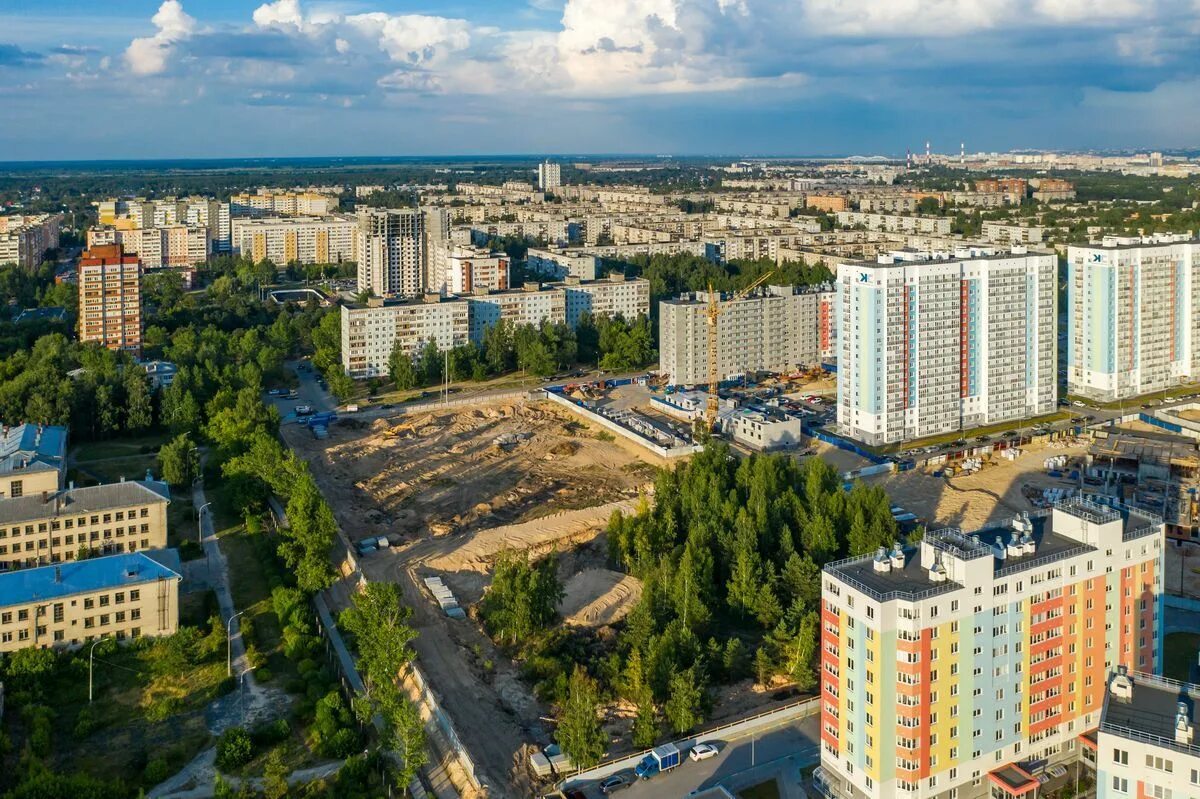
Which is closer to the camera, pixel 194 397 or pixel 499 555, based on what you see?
pixel 499 555

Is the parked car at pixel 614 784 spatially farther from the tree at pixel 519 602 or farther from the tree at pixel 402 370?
the tree at pixel 402 370

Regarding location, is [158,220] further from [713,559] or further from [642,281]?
[713,559]

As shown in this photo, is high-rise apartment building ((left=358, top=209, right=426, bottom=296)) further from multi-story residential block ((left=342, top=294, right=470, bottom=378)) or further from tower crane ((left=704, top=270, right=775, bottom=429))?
tower crane ((left=704, top=270, right=775, bottom=429))

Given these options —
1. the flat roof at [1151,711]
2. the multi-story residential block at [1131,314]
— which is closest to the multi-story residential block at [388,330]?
the multi-story residential block at [1131,314]

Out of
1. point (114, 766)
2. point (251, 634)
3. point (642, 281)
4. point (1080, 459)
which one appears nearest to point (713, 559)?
point (251, 634)

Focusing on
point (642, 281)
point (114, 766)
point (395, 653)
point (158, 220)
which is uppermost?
point (158, 220)

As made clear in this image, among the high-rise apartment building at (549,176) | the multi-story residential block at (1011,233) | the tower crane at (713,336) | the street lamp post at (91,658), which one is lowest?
the street lamp post at (91,658)

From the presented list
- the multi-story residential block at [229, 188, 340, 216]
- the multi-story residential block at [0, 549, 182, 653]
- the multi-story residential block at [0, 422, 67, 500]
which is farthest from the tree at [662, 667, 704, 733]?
the multi-story residential block at [229, 188, 340, 216]
